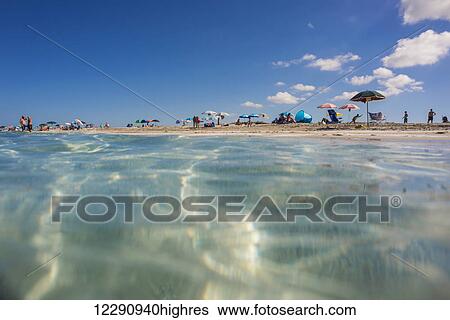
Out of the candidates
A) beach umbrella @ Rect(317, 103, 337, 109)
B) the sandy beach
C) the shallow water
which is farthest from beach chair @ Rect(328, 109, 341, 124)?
the shallow water

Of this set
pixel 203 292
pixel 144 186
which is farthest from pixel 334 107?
pixel 203 292

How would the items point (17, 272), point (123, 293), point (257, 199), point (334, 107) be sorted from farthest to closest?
1. point (334, 107)
2. point (257, 199)
3. point (17, 272)
4. point (123, 293)

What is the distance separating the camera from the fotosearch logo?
281 cm

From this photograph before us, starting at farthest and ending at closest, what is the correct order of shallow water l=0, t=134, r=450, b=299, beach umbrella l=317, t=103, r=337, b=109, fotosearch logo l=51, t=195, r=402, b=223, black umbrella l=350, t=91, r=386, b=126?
beach umbrella l=317, t=103, r=337, b=109 → black umbrella l=350, t=91, r=386, b=126 → fotosearch logo l=51, t=195, r=402, b=223 → shallow water l=0, t=134, r=450, b=299

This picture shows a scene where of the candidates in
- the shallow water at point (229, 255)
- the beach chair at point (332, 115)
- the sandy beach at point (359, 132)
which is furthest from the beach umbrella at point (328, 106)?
the shallow water at point (229, 255)

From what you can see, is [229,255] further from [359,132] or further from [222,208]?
[359,132]

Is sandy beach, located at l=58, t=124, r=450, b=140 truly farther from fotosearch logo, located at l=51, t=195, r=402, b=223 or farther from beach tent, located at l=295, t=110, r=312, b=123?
beach tent, located at l=295, t=110, r=312, b=123

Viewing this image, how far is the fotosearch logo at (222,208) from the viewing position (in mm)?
2812

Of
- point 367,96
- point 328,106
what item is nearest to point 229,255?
point 367,96

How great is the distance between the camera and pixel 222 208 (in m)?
3.10
